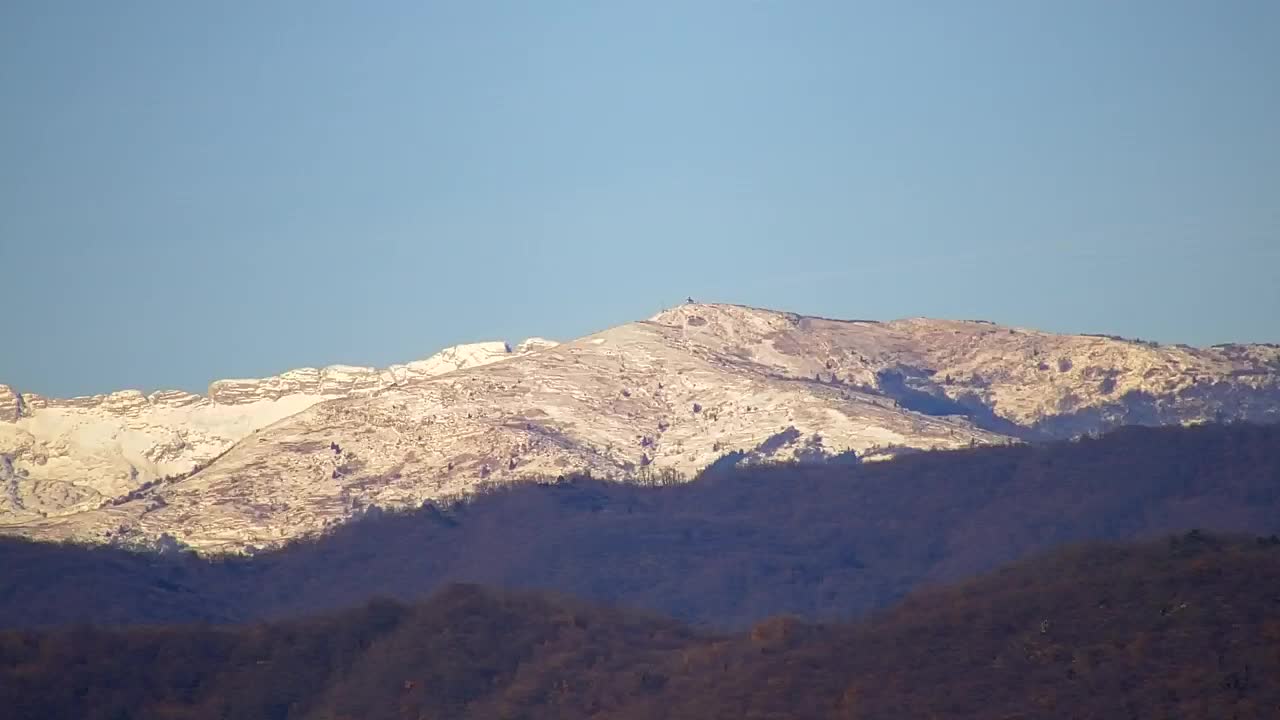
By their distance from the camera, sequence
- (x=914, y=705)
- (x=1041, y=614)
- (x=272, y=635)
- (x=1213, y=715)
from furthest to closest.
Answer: (x=272, y=635) < (x=1041, y=614) < (x=914, y=705) < (x=1213, y=715)

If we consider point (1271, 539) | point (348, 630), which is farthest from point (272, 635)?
point (1271, 539)

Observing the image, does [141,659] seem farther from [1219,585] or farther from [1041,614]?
[1219,585]

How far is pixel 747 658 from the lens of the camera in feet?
348

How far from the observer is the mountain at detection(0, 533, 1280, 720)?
93188 millimetres

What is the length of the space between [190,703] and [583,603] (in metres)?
27.2

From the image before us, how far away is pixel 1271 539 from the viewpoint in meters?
110

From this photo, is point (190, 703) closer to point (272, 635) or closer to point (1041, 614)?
point (272, 635)

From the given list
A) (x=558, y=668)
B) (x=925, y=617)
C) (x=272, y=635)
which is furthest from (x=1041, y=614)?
(x=272, y=635)

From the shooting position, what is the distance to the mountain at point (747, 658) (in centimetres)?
9319

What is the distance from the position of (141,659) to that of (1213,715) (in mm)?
64582

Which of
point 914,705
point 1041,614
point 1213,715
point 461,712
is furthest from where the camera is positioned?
point 461,712

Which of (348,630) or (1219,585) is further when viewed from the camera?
(348,630)

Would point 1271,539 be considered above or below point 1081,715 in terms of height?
above

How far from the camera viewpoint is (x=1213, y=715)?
85.8 m
